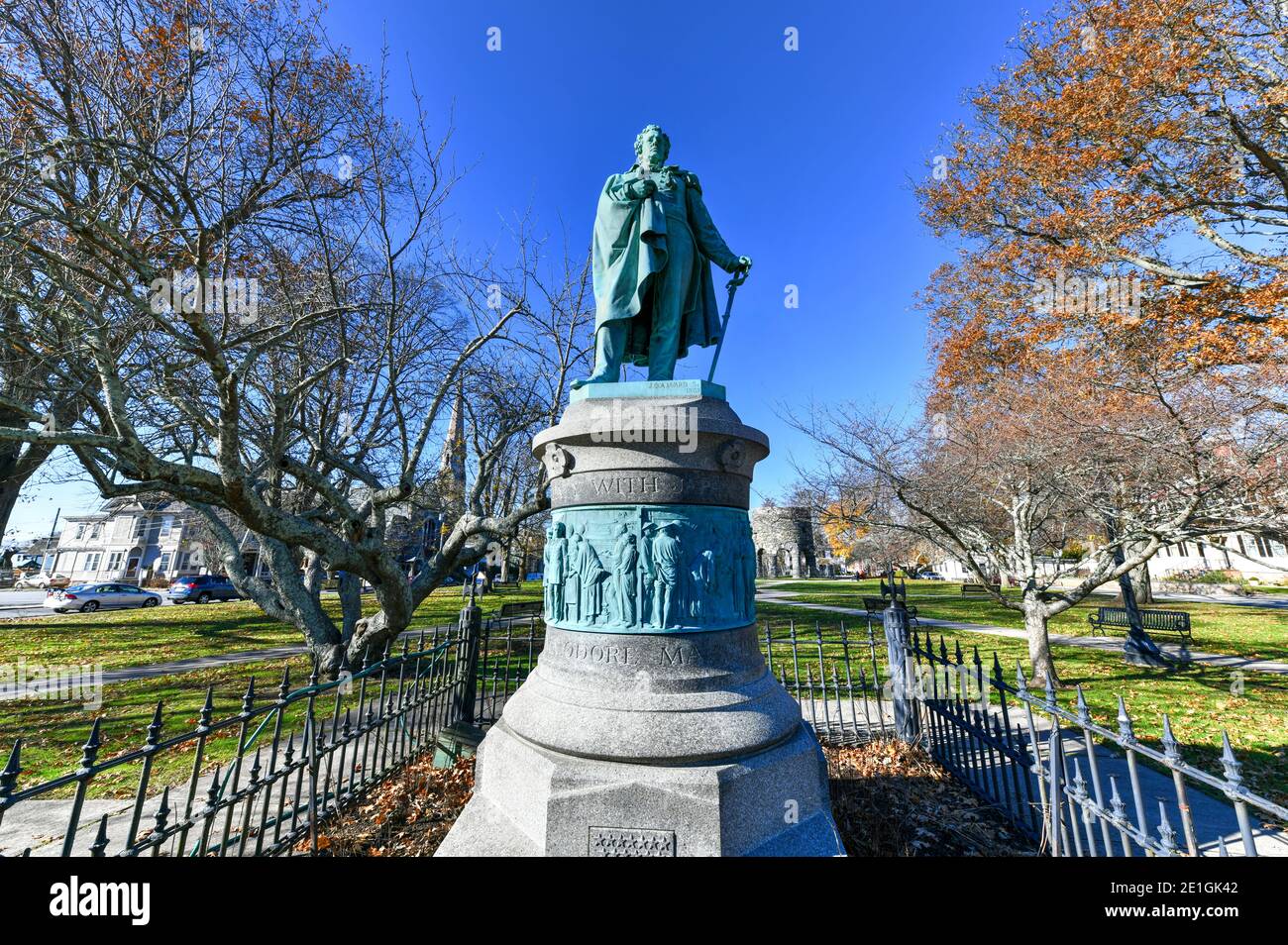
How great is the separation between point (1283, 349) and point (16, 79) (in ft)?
58.4

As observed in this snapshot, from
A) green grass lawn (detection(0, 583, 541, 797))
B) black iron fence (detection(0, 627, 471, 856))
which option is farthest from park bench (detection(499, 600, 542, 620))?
black iron fence (detection(0, 627, 471, 856))

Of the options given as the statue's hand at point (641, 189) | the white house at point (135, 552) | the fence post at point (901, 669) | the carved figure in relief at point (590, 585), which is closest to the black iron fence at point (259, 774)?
the carved figure in relief at point (590, 585)

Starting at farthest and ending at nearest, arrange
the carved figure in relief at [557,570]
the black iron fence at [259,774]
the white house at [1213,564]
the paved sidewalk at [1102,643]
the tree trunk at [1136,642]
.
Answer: the white house at [1213,564] < the tree trunk at [1136,642] < the paved sidewalk at [1102,643] < the carved figure in relief at [557,570] < the black iron fence at [259,774]

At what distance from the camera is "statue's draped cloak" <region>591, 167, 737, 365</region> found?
4348 mm

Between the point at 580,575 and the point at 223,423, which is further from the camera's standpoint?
the point at 223,423

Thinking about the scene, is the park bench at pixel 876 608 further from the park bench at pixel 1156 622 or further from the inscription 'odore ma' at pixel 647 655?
the park bench at pixel 1156 622

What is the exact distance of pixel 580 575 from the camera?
383 centimetres

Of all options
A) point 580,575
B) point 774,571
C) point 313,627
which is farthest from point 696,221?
point 774,571

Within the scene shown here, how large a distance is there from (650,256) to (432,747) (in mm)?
5593

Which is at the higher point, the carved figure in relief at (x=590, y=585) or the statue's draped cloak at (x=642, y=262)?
the statue's draped cloak at (x=642, y=262)

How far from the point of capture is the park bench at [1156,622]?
1247 centimetres

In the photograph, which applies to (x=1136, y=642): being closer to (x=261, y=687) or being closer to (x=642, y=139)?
(x=642, y=139)

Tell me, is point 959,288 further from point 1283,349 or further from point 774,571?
point 774,571

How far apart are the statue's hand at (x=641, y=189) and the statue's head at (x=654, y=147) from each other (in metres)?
0.31
